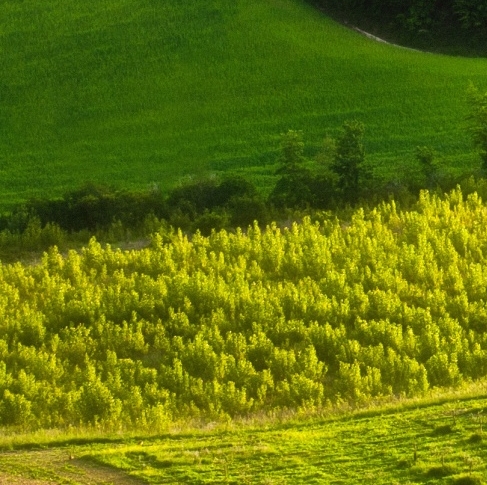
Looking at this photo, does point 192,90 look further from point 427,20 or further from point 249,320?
point 249,320

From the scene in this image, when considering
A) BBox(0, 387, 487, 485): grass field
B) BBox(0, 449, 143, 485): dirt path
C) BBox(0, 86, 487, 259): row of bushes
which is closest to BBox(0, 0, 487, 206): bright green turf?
BBox(0, 86, 487, 259): row of bushes

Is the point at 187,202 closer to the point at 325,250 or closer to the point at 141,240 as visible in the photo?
the point at 141,240

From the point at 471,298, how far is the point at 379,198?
11240 millimetres

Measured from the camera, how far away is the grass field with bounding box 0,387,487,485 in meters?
20.2

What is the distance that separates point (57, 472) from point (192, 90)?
1597 inches

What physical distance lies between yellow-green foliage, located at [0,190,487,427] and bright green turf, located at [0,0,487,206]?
1104cm

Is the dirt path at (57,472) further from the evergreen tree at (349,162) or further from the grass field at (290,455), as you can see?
the evergreen tree at (349,162)

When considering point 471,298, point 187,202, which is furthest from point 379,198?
point 471,298

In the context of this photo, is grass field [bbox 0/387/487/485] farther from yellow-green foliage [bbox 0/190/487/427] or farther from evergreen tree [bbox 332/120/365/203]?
evergreen tree [bbox 332/120/365/203]

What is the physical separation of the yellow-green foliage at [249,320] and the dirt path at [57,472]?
3952 mm

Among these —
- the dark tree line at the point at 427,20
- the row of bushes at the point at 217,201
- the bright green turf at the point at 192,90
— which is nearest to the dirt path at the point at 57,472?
the row of bushes at the point at 217,201

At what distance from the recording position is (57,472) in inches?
832

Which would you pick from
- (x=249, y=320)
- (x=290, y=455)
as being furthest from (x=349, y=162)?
(x=290, y=455)

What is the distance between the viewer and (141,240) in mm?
42156
